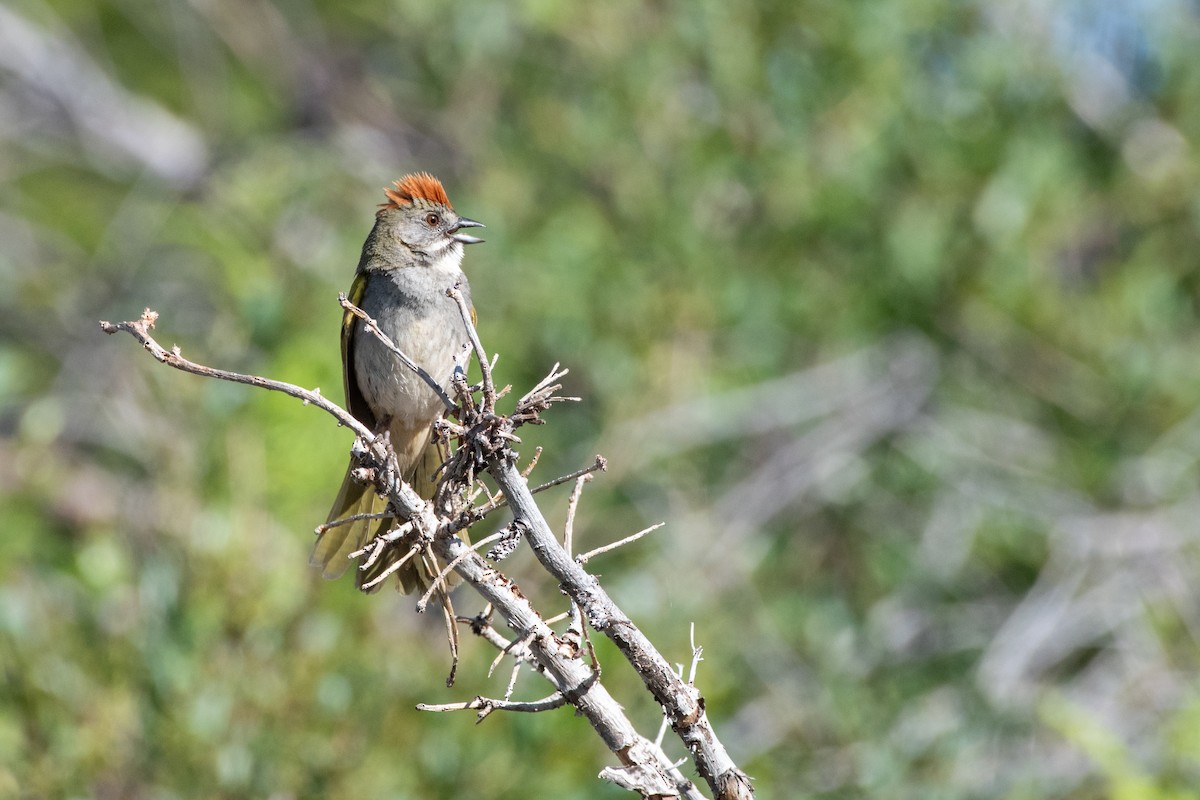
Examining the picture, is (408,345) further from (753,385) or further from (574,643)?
(753,385)

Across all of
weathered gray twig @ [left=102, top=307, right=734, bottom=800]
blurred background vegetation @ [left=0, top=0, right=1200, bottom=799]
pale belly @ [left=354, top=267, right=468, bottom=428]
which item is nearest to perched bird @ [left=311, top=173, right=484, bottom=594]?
pale belly @ [left=354, top=267, right=468, bottom=428]

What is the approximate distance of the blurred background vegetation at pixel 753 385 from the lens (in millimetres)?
5715

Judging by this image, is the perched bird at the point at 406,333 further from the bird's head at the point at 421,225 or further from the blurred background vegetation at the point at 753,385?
the blurred background vegetation at the point at 753,385

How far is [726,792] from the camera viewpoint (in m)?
2.36

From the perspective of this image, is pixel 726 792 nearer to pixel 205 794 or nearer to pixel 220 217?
pixel 205 794

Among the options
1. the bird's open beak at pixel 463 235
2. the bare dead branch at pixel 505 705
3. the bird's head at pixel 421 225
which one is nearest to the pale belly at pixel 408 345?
the bird's head at pixel 421 225

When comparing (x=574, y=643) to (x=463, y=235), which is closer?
(x=574, y=643)

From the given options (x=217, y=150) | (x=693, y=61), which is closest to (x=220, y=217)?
(x=217, y=150)

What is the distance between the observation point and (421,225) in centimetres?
498

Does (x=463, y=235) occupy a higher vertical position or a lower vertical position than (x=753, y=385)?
lower

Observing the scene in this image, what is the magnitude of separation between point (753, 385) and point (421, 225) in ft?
11.8

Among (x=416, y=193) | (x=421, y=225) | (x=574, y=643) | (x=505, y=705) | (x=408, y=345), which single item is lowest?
(x=505, y=705)

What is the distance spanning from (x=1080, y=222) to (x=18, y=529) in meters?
5.84

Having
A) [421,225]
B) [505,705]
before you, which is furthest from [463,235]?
[505,705]
